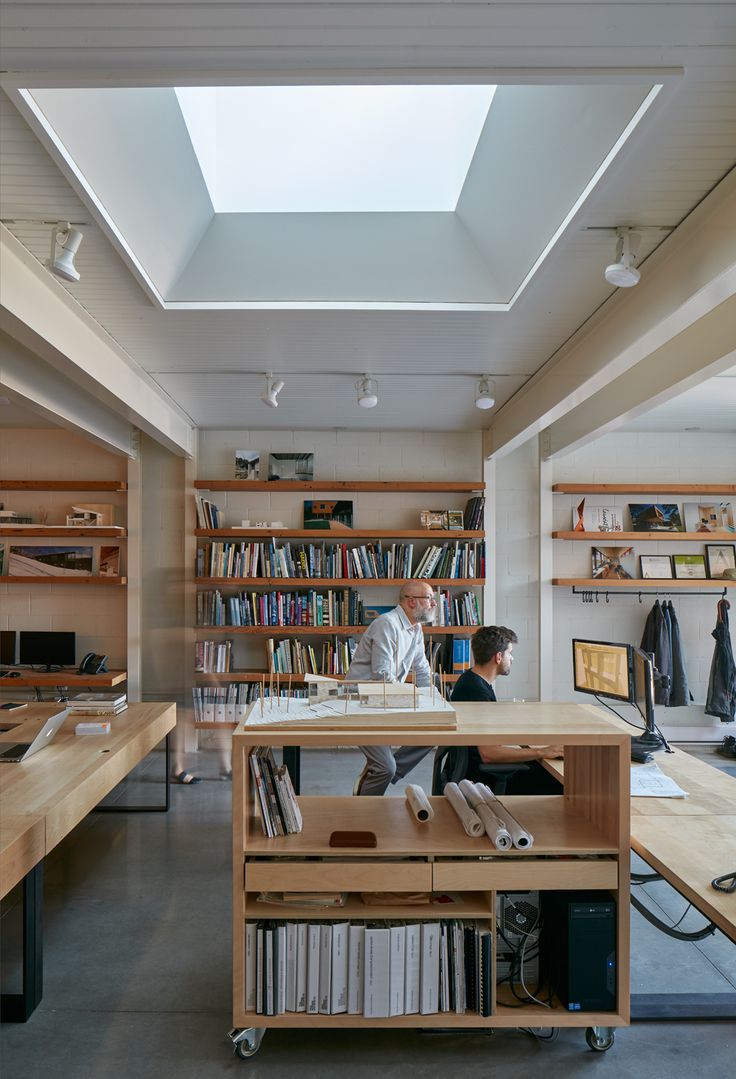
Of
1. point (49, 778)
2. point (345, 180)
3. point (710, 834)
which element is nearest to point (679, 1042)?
point (710, 834)

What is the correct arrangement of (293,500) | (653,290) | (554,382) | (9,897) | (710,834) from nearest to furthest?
(710,834), (653,290), (9,897), (554,382), (293,500)

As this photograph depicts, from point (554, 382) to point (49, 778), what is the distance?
351cm

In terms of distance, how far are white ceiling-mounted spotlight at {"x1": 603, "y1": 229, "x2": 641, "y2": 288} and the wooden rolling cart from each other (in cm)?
159

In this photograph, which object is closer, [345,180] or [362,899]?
[362,899]

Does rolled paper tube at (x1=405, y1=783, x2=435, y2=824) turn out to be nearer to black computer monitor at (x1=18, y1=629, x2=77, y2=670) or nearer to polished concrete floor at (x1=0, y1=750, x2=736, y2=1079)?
polished concrete floor at (x1=0, y1=750, x2=736, y2=1079)

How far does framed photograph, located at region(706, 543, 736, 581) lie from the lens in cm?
679

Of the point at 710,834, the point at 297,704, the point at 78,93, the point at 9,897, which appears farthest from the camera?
the point at 9,897

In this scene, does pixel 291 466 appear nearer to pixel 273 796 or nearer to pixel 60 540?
pixel 60 540

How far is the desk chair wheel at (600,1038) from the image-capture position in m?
2.47

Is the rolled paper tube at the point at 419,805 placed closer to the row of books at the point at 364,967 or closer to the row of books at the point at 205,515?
the row of books at the point at 364,967

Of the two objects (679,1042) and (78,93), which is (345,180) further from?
(679,1042)

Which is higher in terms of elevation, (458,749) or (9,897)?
(458,749)

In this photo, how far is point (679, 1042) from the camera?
2.54m

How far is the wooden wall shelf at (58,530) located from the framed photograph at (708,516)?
5.16 m
